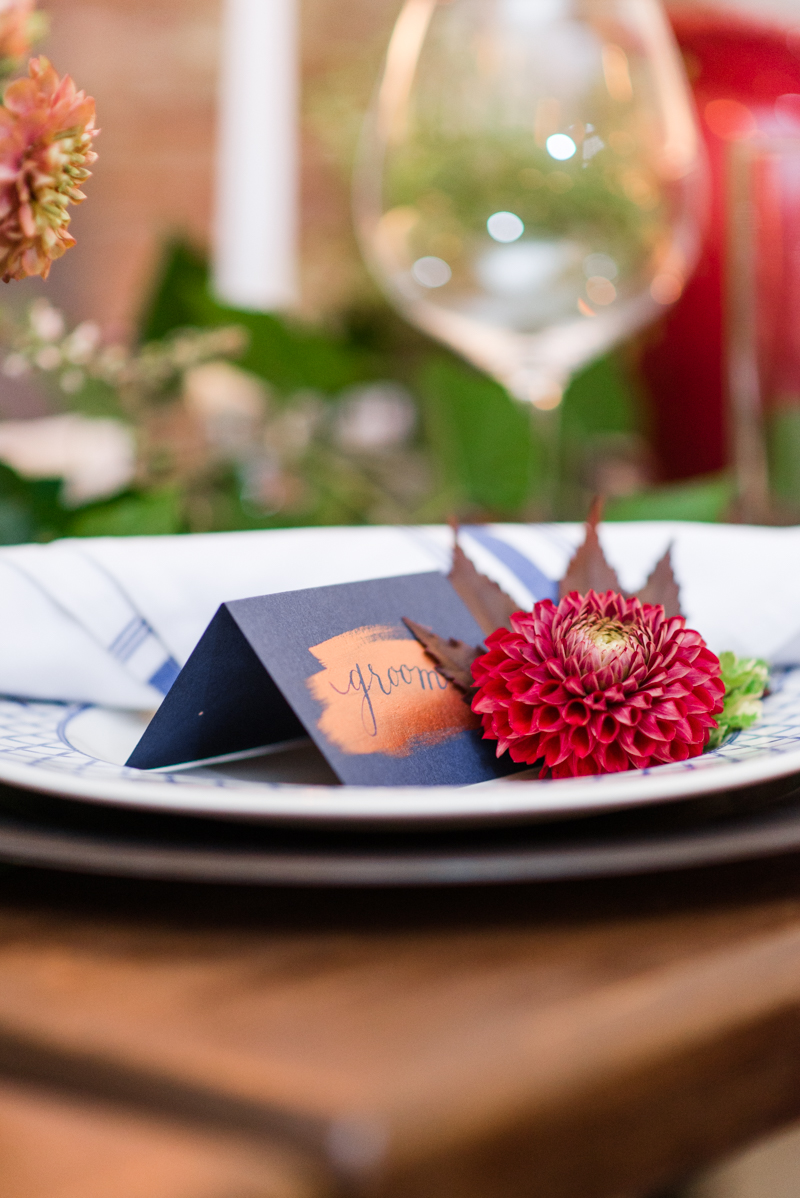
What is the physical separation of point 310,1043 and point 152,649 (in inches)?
7.2

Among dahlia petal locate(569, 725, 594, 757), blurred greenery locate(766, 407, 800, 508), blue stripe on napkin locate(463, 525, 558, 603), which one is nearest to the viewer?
dahlia petal locate(569, 725, 594, 757)

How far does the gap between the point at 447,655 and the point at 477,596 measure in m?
0.03

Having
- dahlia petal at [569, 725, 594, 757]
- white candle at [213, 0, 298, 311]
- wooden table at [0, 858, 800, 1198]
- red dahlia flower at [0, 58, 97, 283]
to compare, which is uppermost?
white candle at [213, 0, 298, 311]

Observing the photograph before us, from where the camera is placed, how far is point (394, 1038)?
162mm

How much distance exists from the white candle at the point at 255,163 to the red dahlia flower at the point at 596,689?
0.66 meters

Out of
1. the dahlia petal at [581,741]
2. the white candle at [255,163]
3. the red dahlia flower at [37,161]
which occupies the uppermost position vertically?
the white candle at [255,163]

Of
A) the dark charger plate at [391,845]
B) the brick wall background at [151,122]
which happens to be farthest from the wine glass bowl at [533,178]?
the brick wall background at [151,122]

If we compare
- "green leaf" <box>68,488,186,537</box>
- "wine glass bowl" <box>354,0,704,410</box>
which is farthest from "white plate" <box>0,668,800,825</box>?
"wine glass bowl" <box>354,0,704,410</box>

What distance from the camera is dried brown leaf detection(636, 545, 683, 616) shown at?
0.31 metres

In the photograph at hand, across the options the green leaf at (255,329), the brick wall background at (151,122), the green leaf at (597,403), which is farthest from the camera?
the brick wall background at (151,122)

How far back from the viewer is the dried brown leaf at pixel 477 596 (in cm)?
30

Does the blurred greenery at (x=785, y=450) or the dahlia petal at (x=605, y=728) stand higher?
the blurred greenery at (x=785, y=450)

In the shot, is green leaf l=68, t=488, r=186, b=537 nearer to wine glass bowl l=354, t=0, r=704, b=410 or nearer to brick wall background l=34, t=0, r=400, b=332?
wine glass bowl l=354, t=0, r=704, b=410

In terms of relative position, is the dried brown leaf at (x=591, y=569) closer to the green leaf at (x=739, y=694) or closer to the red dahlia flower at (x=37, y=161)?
the green leaf at (x=739, y=694)
